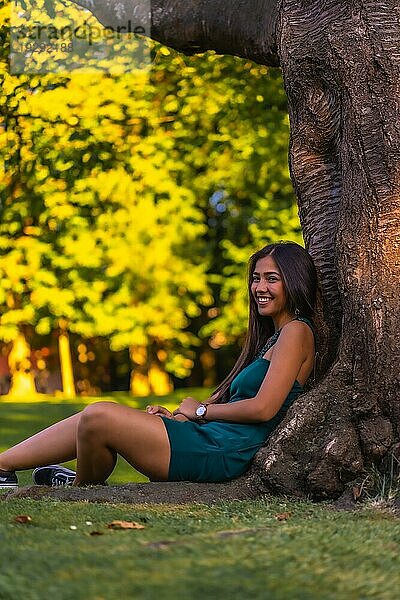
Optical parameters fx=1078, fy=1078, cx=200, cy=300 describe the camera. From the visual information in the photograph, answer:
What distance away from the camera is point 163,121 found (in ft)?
56.5

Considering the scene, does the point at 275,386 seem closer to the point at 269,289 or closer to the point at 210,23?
the point at 269,289

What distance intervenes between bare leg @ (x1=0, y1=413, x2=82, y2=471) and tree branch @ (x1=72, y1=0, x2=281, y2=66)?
291 cm

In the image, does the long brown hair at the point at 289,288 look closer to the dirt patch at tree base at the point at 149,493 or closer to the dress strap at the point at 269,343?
the dress strap at the point at 269,343

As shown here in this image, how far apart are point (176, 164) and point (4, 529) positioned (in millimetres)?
14267

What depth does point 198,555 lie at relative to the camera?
11.5ft

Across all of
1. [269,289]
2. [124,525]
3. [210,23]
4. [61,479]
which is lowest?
[61,479]

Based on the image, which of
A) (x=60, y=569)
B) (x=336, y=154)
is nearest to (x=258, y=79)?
(x=336, y=154)

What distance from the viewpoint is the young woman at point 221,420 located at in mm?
5555

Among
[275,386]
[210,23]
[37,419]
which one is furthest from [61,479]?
[37,419]

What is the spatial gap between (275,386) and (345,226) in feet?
3.05

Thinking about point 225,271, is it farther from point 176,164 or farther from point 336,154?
point 336,154

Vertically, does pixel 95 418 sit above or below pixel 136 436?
above

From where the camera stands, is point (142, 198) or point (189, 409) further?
point (142, 198)

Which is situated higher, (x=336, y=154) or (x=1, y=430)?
(x=336, y=154)
